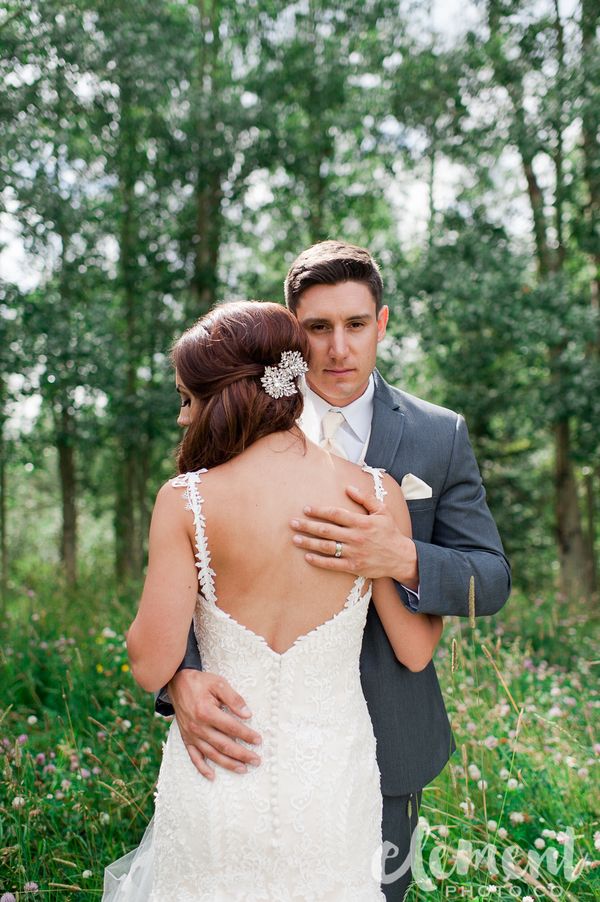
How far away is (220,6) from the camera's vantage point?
11.9 m

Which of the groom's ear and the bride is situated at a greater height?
the groom's ear

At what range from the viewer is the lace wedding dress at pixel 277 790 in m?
2.00

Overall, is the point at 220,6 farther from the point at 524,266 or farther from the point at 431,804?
the point at 431,804

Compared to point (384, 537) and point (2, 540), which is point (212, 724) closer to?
point (384, 537)

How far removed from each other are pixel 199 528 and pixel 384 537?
1.67 feet

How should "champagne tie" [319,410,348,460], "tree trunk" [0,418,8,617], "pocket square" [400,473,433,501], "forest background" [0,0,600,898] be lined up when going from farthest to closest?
"forest background" [0,0,600,898], "tree trunk" [0,418,8,617], "champagne tie" [319,410,348,460], "pocket square" [400,473,433,501]

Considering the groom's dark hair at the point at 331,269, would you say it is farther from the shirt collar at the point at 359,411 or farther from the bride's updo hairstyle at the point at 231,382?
the bride's updo hairstyle at the point at 231,382

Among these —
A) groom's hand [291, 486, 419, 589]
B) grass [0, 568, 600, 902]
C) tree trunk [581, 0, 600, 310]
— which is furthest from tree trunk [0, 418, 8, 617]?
tree trunk [581, 0, 600, 310]

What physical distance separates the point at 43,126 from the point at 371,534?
8688 mm

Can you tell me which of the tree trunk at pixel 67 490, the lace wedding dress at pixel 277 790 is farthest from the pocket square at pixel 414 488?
the tree trunk at pixel 67 490

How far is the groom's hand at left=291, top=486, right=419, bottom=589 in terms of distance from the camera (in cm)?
198

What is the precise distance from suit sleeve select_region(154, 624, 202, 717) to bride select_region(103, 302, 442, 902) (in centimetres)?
7

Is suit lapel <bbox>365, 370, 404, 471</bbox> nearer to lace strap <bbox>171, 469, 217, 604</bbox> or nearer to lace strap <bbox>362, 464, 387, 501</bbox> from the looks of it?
lace strap <bbox>362, 464, 387, 501</bbox>

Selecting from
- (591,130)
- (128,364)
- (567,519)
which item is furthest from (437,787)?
(591,130)
